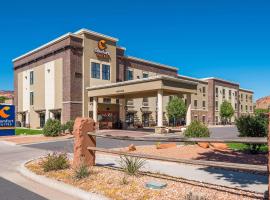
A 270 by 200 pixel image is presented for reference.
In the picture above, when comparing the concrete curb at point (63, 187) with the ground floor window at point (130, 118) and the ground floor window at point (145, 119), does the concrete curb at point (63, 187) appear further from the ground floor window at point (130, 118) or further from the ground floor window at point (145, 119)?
the ground floor window at point (145, 119)

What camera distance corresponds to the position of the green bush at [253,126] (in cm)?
1311

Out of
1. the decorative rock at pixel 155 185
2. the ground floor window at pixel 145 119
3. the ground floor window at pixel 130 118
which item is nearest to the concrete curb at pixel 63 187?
the decorative rock at pixel 155 185

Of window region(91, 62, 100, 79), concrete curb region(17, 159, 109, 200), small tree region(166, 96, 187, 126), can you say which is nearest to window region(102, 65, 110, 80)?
window region(91, 62, 100, 79)

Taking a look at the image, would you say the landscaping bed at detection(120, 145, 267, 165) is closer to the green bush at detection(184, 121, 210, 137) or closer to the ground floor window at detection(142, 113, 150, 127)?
the green bush at detection(184, 121, 210, 137)

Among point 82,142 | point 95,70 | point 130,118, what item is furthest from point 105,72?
point 82,142

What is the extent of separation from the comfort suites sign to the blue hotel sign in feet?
67.1

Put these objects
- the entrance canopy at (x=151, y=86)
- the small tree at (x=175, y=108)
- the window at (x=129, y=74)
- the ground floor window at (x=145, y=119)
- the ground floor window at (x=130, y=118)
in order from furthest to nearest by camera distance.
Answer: the small tree at (x=175, y=108)
the ground floor window at (x=145, y=119)
the ground floor window at (x=130, y=118)
the window at (x=129, y=74)
the entrance canopy at (x=151, y=86)

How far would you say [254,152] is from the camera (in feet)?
40.8

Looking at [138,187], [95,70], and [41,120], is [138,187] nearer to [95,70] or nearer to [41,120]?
[95,70]

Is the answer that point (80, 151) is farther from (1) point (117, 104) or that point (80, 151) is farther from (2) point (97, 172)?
(1) point (117, 104)

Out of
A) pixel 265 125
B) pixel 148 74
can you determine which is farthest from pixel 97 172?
pixel 148 74

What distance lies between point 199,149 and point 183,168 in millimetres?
3884

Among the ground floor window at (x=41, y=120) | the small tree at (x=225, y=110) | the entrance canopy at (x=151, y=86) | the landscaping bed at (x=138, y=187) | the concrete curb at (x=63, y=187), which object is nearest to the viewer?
the landscaping bed at (x=138, y=187)

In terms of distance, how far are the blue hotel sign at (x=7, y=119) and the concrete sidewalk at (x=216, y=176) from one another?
54.9 ft
